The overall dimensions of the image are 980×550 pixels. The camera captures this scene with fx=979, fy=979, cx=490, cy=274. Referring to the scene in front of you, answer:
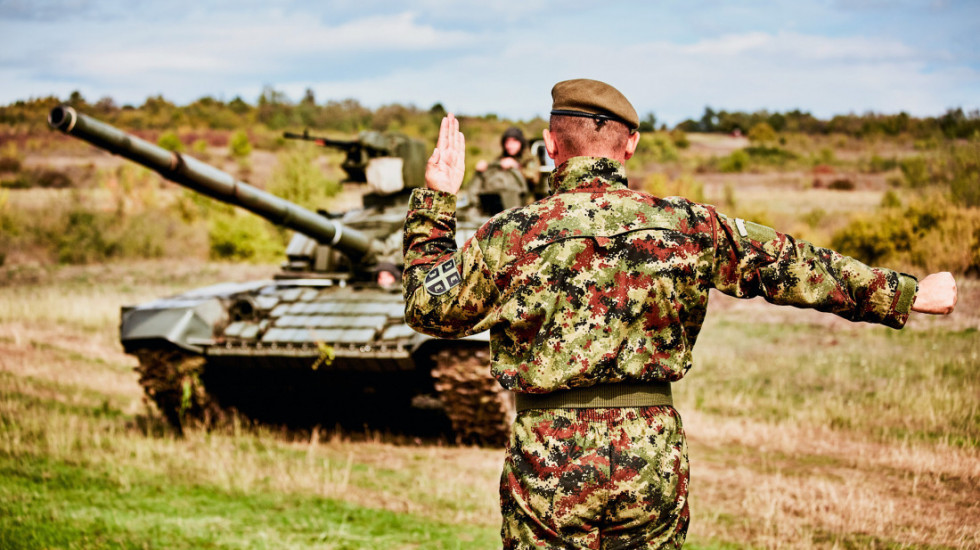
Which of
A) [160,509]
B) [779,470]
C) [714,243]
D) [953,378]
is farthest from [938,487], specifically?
[160,509]

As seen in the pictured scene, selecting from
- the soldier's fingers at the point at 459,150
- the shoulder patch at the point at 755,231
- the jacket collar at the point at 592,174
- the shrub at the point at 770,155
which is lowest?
the shoulder patch at the point at 755,231

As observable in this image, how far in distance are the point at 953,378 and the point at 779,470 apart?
2.83 meters

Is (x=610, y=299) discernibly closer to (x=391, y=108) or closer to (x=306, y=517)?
(x=306, y=517)

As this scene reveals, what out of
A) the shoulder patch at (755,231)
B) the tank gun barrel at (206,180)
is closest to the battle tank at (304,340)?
the tank gun barrel at (206,180)

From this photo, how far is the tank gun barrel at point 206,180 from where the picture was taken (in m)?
6.13

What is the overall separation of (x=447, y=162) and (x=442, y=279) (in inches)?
13.8

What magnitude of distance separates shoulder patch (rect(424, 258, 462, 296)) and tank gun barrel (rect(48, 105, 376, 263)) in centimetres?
436

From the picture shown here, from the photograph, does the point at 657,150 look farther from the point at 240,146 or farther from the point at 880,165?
the point at 240,146

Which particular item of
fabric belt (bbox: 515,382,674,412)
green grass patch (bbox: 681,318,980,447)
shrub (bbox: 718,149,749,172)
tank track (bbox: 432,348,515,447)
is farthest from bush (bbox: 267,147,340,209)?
fabric belt (bbox: 515,382,674,412)

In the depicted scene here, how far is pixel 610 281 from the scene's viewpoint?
2.43 metres

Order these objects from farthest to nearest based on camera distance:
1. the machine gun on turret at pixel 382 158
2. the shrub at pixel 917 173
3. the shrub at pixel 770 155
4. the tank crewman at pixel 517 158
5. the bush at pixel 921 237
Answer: the shrub at pixel 770 155 < the shrub at pixel 917 173 < the bush at pixel 921 237 < the tank crewman at pixel 517 158 < the machine gun on turret at pixel 382 158

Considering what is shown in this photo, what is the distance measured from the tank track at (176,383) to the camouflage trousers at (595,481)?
5432 mm

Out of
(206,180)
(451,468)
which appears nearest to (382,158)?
(206,180)

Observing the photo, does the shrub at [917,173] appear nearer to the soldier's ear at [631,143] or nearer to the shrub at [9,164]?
the soldier's ear at [631,143]
